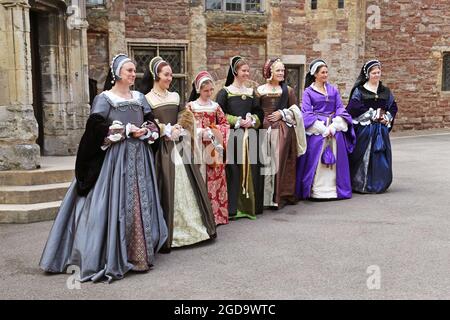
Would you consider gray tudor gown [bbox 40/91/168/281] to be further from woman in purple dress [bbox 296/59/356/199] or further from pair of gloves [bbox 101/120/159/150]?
woman in purple dress [bbox 296/59/356/199]

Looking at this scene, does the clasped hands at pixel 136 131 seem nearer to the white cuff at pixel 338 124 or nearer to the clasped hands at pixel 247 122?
the clasped hands at pixel 247 122

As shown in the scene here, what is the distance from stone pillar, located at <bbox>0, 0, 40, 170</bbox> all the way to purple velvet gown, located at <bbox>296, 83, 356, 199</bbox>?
349 centimetres

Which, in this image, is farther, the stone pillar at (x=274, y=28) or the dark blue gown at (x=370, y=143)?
the stone pillar at (x=274, y=28)

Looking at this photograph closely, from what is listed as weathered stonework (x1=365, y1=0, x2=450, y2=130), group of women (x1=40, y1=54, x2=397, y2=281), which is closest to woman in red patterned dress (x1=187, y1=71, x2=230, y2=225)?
group of women (x1=40, y1=54, x2=397, y2=281)

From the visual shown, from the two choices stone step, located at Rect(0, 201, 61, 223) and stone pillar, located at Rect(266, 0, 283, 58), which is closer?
stone step, located at Rect(0, 201, 61, 223)

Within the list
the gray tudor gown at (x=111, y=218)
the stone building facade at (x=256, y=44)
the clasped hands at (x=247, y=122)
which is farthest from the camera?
the stone building facade at (x=256, y=44)

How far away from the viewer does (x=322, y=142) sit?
22.2 feet

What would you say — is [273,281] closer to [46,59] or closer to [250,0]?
[46,59]

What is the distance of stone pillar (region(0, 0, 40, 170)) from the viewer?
6.32 metres

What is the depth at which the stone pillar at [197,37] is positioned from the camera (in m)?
12.1

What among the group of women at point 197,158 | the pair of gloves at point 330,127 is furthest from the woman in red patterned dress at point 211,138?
the pair of gloves at point 330,127

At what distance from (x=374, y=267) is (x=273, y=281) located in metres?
0.87

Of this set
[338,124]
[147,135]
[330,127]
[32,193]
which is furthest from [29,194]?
[338,124]

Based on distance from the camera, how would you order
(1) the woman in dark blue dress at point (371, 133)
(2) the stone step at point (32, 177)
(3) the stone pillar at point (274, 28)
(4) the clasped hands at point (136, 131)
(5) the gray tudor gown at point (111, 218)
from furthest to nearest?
(3) the stone pillar at point (274, 28) → (1) the woman in dark blue dress at point (371, 133) → (2) the stone step at point (32, 177) → (4) the clasped hands at point (136, 131) → (5) the gray tudor gown at point (111, 218)
